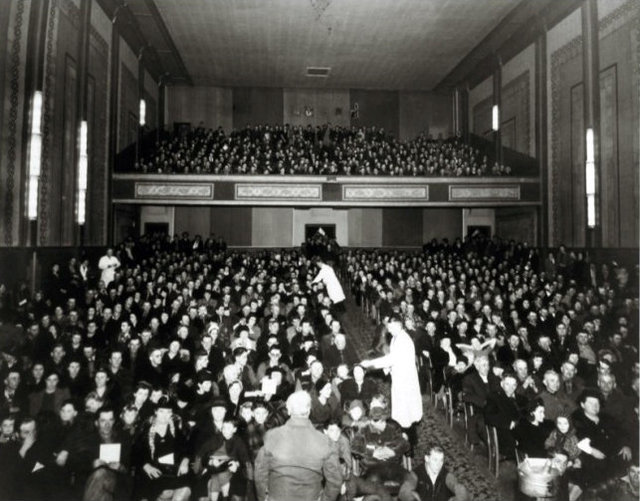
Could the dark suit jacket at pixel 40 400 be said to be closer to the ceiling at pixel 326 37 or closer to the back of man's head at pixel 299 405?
the back of man's head at pixel 299 405

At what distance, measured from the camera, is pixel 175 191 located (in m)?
17.4

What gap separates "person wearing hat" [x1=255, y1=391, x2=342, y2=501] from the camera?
11.6 ft

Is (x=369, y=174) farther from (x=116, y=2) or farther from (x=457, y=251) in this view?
(x=116, y=2)

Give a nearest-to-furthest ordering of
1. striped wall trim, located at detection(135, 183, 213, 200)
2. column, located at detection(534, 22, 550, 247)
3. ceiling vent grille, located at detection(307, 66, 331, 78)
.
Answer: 1. column, located at detection(534, 22, 550, 247)
2. striped wall trim, located at detection(135, 183, 213, 200)
3. ceiling vent grille, located at detection(307, 66, 331, 78)

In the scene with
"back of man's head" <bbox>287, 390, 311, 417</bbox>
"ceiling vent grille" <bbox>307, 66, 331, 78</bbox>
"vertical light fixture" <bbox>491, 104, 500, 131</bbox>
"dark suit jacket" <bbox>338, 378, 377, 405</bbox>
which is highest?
"ceiling vent grille" <bbox>307, 66, 331, 78</bbox>

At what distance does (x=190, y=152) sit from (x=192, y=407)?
1387 centimetres

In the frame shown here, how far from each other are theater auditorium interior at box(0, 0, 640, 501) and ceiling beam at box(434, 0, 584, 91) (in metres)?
0.09

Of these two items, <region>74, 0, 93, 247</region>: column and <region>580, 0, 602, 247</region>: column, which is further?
<region>580, 0, 602, 247</region>: column

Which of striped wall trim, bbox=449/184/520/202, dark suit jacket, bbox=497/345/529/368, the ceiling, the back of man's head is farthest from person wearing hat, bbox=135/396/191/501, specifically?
striped wall trim, bbox=449/184/520/202

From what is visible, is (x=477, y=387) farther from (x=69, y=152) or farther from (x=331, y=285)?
(x=69, y=152)

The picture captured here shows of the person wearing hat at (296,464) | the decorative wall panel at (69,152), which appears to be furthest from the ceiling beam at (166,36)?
the person wearing hat at (296,464)

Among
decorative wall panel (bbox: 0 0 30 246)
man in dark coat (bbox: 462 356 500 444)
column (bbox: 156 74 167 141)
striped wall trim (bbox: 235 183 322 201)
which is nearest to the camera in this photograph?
man in dark coat (bbox: 462 356 500 444)

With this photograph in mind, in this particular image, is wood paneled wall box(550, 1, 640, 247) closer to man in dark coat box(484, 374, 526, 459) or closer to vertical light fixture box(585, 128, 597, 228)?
vertical light fixture box(585, 128, 597, 228)

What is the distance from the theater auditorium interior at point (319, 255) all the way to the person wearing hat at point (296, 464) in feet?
0.05
